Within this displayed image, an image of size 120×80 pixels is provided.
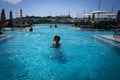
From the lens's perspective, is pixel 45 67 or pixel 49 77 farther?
pixel 45 67

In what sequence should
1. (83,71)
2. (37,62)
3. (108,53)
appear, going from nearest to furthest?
(83,71) < (37,62) < (108,53)

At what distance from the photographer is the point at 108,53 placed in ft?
51.1

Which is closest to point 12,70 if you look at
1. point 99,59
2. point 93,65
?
point 93,65

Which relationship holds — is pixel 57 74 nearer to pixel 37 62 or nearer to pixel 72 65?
Answer: pixel 72 65

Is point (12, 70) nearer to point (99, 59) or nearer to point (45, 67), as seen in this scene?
point (45, 67)

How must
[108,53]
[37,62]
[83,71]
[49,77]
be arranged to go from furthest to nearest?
[108,53]
[37,62]
[83,71]
[49,77]

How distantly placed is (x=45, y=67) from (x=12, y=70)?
1.76 metres

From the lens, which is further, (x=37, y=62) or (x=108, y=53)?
(x=108, y=53)

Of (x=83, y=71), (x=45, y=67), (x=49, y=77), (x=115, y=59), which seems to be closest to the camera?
(x=49, y=77)

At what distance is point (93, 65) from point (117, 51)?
477cm

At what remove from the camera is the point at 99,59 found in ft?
44.1

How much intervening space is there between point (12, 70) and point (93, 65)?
14.2 feet

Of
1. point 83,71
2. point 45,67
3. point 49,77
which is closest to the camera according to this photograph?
point 49,77

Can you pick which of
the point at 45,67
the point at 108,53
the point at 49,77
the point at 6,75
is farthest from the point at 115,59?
the point at 6,75
